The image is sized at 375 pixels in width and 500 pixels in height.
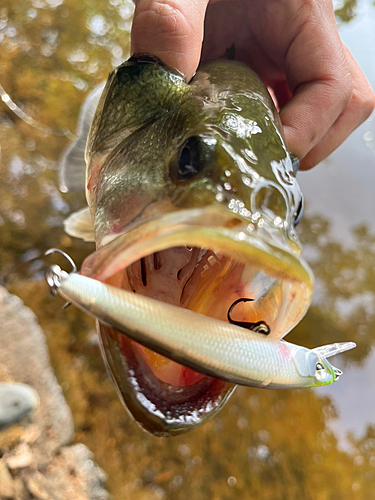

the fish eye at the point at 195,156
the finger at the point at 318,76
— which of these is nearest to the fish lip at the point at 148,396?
the fish eye at the point at 195,156

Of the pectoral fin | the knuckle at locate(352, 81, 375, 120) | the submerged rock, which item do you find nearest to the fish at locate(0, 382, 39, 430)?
the submerged rock

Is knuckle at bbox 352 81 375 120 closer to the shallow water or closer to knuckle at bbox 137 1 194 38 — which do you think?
knuckle at bbox 137 1 194 38

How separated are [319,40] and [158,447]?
1.45 metres

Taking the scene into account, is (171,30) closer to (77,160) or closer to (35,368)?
(77,160)

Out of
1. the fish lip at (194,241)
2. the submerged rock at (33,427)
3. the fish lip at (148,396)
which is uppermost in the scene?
the fish lip at (194,241)

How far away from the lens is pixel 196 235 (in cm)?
33

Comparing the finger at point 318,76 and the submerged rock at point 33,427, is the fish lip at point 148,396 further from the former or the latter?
the submerged rock at point 33,427

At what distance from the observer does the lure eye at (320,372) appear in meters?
0.39

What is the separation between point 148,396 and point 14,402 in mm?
1017

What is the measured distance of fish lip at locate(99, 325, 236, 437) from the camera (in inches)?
16.0

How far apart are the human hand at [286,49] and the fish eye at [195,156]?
22 cm

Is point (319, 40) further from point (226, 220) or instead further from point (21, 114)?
point (21, 114)

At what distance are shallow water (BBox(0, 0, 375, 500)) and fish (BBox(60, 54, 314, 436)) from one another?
41.5 inches

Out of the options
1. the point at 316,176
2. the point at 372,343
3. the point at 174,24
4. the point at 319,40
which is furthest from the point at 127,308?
the point at 316,176
